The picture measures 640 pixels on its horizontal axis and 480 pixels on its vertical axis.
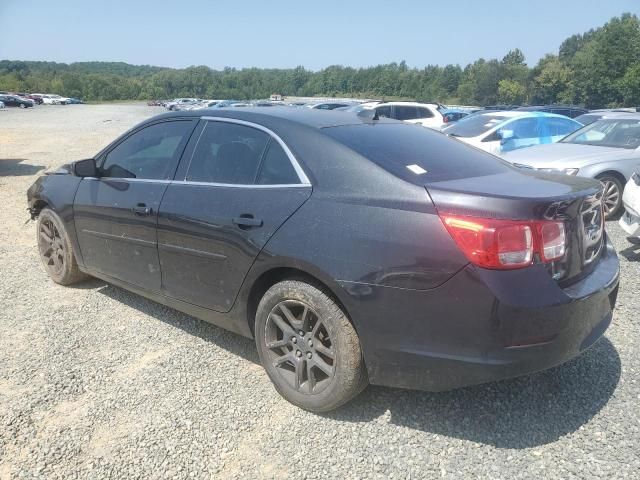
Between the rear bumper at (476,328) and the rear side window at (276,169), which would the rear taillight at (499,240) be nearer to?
the rear bumper at (476,328)

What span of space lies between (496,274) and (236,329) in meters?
1.66

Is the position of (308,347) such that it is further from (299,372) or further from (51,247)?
(51,247)

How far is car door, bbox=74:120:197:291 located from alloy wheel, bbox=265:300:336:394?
1116 millimetres

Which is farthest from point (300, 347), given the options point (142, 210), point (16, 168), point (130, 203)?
point (16, 168)

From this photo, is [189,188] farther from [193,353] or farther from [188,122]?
[193,353]

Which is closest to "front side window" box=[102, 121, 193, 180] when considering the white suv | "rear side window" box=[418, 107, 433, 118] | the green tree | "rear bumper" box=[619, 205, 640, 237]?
"rear bumper" box=[619, 205, 640, 237]

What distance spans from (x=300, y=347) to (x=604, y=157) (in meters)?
6.34

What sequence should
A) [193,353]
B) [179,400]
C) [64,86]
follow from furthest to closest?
[64,86]
[193,353]
[179,400]

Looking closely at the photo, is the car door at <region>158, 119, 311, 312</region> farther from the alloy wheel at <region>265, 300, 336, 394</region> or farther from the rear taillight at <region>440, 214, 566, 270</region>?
the rear taillight at <region>440, 214, 566, 270</region>

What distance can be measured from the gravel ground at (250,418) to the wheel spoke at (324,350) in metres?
0.37

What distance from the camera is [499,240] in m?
2.23

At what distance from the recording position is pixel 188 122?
3.62 meters

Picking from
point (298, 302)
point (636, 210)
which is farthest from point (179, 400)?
point (636, 210)

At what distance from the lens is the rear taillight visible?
2.22 meters
